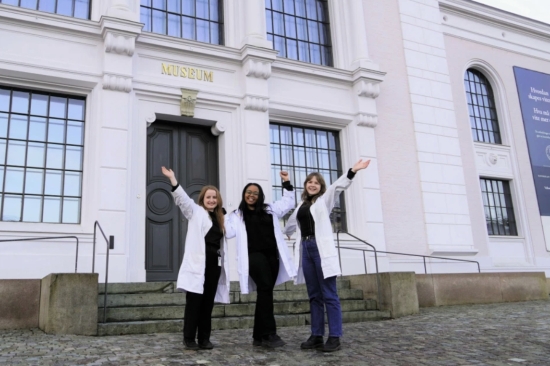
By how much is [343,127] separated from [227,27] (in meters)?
3.66

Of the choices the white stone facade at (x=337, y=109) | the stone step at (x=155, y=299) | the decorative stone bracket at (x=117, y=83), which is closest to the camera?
the stone step at (x=155, y=299)

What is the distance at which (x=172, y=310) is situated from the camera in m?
7.38

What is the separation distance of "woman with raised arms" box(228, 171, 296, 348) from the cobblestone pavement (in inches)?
10.3

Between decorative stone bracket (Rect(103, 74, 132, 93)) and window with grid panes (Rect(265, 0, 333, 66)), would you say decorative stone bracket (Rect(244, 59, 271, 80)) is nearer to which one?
window with grid panes (Rect(265, 0, 333, 66))

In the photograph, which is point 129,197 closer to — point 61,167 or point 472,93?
point 61,167

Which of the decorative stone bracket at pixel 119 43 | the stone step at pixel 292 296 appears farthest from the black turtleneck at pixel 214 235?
the decorative stone bracket at pixel 119 43

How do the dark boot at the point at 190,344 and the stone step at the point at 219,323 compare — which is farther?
the stone step at the point at 219,323

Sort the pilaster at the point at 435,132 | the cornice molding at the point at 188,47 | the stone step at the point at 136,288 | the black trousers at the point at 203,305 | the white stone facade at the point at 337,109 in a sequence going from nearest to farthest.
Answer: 1. the black trousers at the point at 203,305
2. the stone step at the point at 136,288
3. the white stone facade at the point at 337,109
4. the cornice molding at the point at 188,47
5. the pilaster at the point at 435,132

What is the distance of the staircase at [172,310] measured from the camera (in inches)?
272

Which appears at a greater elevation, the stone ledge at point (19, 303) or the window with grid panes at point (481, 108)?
the window with grid panes at point (481, 108)

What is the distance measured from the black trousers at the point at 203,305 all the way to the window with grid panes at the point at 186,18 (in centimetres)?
736

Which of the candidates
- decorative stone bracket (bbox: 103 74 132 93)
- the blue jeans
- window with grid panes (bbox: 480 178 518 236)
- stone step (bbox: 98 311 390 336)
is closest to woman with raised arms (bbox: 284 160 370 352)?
the blue jeans

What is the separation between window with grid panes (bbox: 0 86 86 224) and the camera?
909 cm

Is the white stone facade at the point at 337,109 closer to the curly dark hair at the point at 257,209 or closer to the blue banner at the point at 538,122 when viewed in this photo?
the blue banner at the point at 538,122
